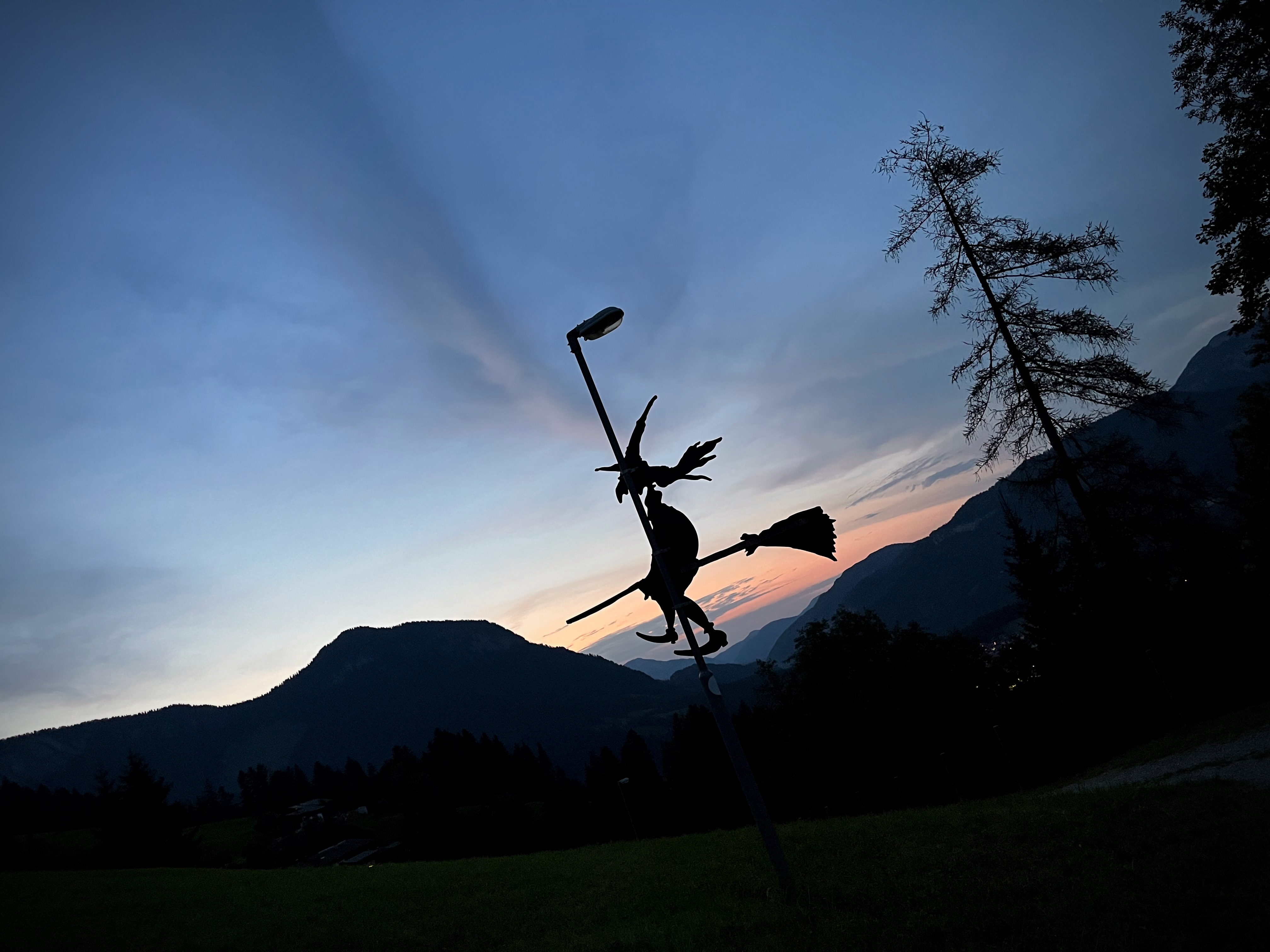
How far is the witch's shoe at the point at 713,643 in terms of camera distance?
8.22 m

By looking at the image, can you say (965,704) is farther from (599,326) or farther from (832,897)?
(599,326)

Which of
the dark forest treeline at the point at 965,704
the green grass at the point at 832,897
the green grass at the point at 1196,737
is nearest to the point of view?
the green grass at the point at 832,897

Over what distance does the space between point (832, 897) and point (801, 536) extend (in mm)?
4404

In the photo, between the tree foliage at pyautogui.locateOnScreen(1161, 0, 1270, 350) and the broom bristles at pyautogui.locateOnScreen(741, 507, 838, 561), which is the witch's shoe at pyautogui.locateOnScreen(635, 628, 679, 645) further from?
the tree foliage at pyautogui.locateOnScreen(1161, 0, 1270, 350)

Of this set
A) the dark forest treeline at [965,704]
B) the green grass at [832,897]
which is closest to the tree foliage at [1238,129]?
the dark forest treeline at [965,704]

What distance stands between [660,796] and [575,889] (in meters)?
72.7

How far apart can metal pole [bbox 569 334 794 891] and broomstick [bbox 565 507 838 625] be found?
88cm

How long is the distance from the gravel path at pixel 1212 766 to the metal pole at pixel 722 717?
7523mm

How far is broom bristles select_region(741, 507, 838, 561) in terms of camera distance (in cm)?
792

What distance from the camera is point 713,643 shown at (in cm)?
837

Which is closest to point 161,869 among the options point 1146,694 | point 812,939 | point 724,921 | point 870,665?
point 724,921

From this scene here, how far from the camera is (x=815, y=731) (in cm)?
4394

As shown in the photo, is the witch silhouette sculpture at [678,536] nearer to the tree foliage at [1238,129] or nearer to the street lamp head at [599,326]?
the street lamp head at [599,326]

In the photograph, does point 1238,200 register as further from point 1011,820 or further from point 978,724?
point 978,724
